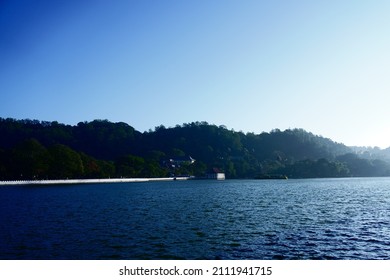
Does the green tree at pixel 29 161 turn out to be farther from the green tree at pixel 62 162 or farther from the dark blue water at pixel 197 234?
the dark blue water at pixel 197 234

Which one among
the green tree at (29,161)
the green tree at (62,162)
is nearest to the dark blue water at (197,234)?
the green tree at (29,161)

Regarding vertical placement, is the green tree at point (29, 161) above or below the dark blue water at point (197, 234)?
above

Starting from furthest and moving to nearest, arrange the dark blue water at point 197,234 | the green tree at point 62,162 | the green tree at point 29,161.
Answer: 1. the green tree at point 62,162
2. the green tree at point 29,161
3. the dark blue water at point 197,234

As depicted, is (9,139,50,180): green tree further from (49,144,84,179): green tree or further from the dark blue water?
the dark blue water

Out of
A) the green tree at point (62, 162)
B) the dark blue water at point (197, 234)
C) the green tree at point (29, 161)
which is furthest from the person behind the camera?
the green tree at point (62, 162)

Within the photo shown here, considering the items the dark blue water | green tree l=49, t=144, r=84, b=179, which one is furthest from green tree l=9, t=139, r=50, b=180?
the dark blue water

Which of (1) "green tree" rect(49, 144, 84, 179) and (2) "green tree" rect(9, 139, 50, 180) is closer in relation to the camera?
(2) "green tree" rect(9, 139, 50, 180)

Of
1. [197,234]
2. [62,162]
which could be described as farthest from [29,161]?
[197,234]

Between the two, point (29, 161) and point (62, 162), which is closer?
point (29, 161)

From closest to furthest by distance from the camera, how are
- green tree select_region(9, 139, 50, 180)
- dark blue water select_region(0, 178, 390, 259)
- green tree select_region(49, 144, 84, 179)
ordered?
dark blue water select_region(0, 178, 390, 259)
green tree select_region(9, 139, 50, 180)
green tree select_region(49, 144, 84, 179)

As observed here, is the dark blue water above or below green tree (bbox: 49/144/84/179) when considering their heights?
below

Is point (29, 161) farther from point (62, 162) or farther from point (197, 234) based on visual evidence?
point (197, 234)
